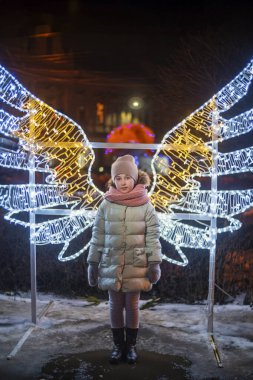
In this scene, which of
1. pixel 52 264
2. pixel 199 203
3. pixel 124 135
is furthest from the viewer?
pixel 124 135

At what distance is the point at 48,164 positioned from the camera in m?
5.27

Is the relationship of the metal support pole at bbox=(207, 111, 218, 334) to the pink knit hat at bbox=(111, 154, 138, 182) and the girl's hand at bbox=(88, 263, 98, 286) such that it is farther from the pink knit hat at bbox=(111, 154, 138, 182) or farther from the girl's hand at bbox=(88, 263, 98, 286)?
the girl's hand at bbox=(88, 263, 98, 286)

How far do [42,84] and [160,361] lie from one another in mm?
31678

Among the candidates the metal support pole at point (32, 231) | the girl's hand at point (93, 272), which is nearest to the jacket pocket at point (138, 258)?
the girl's hand at point (93, 272)

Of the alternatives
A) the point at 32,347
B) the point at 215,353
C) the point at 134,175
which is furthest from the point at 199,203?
the point at 32,347

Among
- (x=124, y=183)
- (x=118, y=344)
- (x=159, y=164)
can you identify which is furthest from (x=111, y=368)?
(x=159, y=164)

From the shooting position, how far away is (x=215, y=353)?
4.50m

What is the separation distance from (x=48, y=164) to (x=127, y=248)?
157 cm

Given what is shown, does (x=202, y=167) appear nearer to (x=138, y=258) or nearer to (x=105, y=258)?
(x=138, y=258)

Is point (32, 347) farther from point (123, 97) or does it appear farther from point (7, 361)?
point (123, 97)

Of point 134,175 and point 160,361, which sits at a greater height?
point 134,175

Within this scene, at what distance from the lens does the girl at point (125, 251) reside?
13.8ft

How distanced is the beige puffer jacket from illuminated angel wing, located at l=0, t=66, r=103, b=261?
0.93 meters

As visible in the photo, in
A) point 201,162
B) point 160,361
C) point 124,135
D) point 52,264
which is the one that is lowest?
point 160,361
